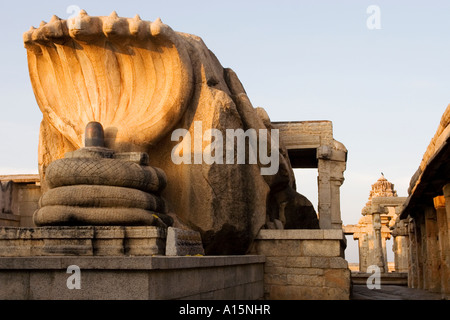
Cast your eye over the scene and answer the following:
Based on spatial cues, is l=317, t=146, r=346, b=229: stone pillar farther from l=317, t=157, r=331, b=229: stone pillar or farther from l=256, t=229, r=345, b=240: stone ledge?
l=256, t=229, r=345, b=240: stone ledge

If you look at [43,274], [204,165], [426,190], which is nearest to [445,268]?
[426,190]

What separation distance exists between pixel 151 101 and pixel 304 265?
14.2 ft

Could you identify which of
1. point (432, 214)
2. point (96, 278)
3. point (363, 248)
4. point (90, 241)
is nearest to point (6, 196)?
point (90, 241)

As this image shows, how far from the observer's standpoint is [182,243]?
7.89m

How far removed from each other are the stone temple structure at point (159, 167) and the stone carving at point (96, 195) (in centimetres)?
2

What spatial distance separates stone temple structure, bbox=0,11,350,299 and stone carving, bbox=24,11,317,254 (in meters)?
0.02

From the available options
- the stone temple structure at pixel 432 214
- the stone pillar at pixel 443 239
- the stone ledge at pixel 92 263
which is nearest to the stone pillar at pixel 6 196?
the stone ledge at pixel 92 263

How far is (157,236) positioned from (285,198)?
6280mm

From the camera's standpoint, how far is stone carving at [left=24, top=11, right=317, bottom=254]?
994 centimetres

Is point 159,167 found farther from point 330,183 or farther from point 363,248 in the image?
point 363,248

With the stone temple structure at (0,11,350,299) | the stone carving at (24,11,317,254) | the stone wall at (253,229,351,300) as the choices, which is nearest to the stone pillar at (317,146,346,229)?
the stone temple structure at (0,11,350,299)

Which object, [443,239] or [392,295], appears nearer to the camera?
[443,239]

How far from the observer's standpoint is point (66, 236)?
752 centimetres
